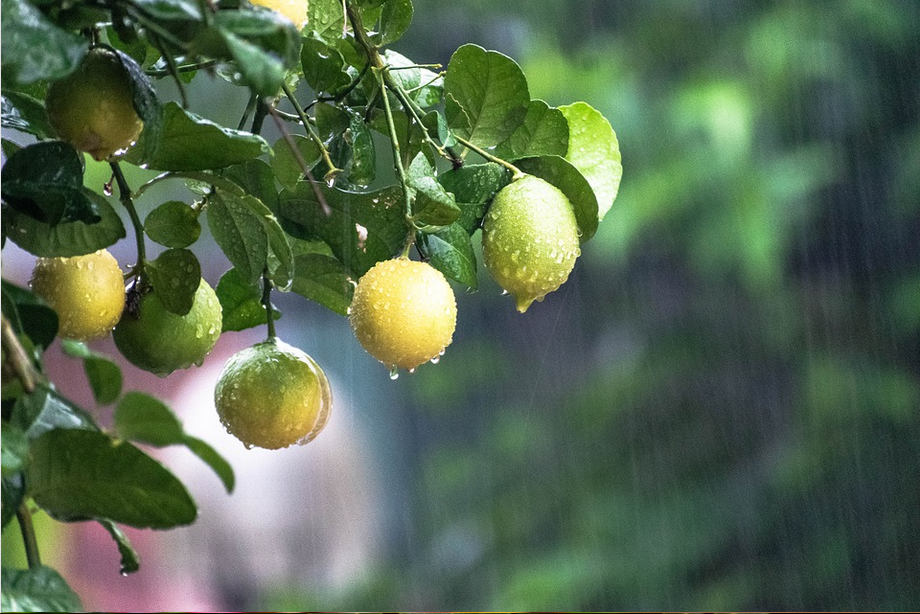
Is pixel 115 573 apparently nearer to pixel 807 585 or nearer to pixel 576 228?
pixel 807 585

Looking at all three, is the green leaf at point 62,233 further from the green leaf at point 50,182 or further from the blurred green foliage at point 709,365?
the blurred green foliage at point 709,365

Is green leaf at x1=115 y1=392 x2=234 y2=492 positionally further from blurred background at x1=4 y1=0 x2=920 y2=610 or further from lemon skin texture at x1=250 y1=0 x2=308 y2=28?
blurred background at x1=4 y1=0 x2=920 y2=610

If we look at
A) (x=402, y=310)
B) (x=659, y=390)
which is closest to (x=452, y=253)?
(x=402, y=310)

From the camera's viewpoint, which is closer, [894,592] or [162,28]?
[162,28]

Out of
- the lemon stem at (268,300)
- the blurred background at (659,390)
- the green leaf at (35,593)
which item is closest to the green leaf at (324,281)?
the lemon stem at (268,300)

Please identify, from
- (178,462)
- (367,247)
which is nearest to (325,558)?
(178,462)
